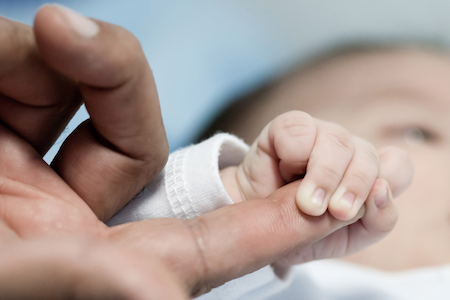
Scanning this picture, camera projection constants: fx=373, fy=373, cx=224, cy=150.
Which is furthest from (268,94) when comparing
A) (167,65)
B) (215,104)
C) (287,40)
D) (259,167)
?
(259,167)

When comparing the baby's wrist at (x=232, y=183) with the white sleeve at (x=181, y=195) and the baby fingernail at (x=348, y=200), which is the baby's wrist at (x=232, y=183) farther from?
the baby fingernail at (x=348, y=200)

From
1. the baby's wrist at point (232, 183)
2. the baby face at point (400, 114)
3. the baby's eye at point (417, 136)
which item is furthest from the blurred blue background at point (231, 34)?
the baby's eye at point (417, 136)

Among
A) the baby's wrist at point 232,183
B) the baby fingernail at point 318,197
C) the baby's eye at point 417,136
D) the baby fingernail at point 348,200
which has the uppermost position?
the baby fingernail at point 318,197

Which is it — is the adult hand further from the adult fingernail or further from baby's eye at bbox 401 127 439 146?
baby's eye at bbox 401 127 439 146

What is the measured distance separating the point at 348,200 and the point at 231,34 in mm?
1161

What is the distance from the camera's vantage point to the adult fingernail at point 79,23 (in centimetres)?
33

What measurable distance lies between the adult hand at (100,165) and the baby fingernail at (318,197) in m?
0.02

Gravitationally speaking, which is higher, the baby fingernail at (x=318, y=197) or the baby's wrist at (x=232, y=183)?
the baby fingernail at (x=318, y=197)

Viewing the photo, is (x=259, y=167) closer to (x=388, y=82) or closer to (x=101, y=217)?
(x=101, y=217)

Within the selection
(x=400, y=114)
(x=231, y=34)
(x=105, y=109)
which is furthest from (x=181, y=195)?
(x=231, y=34)

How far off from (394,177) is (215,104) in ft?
2.77

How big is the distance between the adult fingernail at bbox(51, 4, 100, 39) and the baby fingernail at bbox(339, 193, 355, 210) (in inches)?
12.8

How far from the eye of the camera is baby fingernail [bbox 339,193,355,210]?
0.44 meters

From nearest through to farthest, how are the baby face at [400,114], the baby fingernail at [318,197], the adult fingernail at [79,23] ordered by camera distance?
the adult fingernail at [79,23] → the baby fingernail at [318,197] → the baby face at [400,114]
